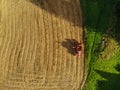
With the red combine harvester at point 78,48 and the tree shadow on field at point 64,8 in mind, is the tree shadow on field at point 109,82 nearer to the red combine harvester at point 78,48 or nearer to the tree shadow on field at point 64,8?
the red combine harvester at point 78,48

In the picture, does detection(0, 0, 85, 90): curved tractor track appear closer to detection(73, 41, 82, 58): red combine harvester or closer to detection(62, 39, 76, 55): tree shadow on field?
detection(62, 39, 76, 55): tree shadow on field

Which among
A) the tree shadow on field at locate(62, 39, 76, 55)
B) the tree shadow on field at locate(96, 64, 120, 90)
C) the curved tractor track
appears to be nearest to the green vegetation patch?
the tree shadow on field at locate(96, 64, 120, 90)

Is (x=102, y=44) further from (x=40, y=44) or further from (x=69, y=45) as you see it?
(x=40, y=44)

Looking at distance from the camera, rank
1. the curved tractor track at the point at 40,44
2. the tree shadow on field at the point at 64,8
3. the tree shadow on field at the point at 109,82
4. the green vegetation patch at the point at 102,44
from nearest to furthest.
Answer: the tree shadow on field at the point at 109,82, the green vegetation patch at the point at 102,44, the curved tractor track at the point at 40,44, the tree shadow on field at the point at 64,8

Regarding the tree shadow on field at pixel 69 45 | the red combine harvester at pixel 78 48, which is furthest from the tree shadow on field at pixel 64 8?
the red combine harvester at pixel 78 48

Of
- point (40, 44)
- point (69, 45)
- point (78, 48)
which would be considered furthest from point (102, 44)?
point (40, 44)

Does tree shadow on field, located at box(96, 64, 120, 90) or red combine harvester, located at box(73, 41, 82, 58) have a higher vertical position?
red combine harvester, located at box(73, 41, 82, 58)

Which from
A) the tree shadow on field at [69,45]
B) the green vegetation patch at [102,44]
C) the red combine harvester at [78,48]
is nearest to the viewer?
the green vegetation patch at [102,44]

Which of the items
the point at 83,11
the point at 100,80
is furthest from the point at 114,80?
the point at 83,11

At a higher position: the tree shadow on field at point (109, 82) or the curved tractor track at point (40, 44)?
the curved tractor track at point (40, 44)
